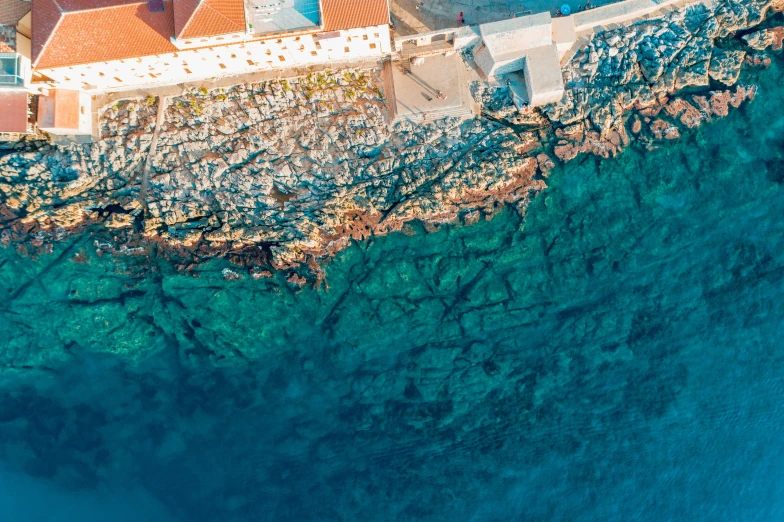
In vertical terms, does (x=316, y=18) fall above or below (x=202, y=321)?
above

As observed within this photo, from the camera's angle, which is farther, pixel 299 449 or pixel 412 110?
pixel 299 449

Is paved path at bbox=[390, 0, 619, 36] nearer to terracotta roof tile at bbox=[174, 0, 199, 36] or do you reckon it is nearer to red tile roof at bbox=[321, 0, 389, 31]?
red tile roof at bbox=[321, 0, 389, 31]

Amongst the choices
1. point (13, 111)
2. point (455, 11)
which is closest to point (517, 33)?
point (455, 11)

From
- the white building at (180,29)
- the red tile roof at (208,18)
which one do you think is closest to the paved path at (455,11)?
the white building at (180,29)

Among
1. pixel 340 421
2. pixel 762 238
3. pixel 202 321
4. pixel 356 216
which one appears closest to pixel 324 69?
pixel 356 216

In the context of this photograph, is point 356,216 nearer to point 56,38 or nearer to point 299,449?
point 299,449

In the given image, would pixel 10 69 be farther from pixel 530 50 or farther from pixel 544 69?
pixel 544 69
